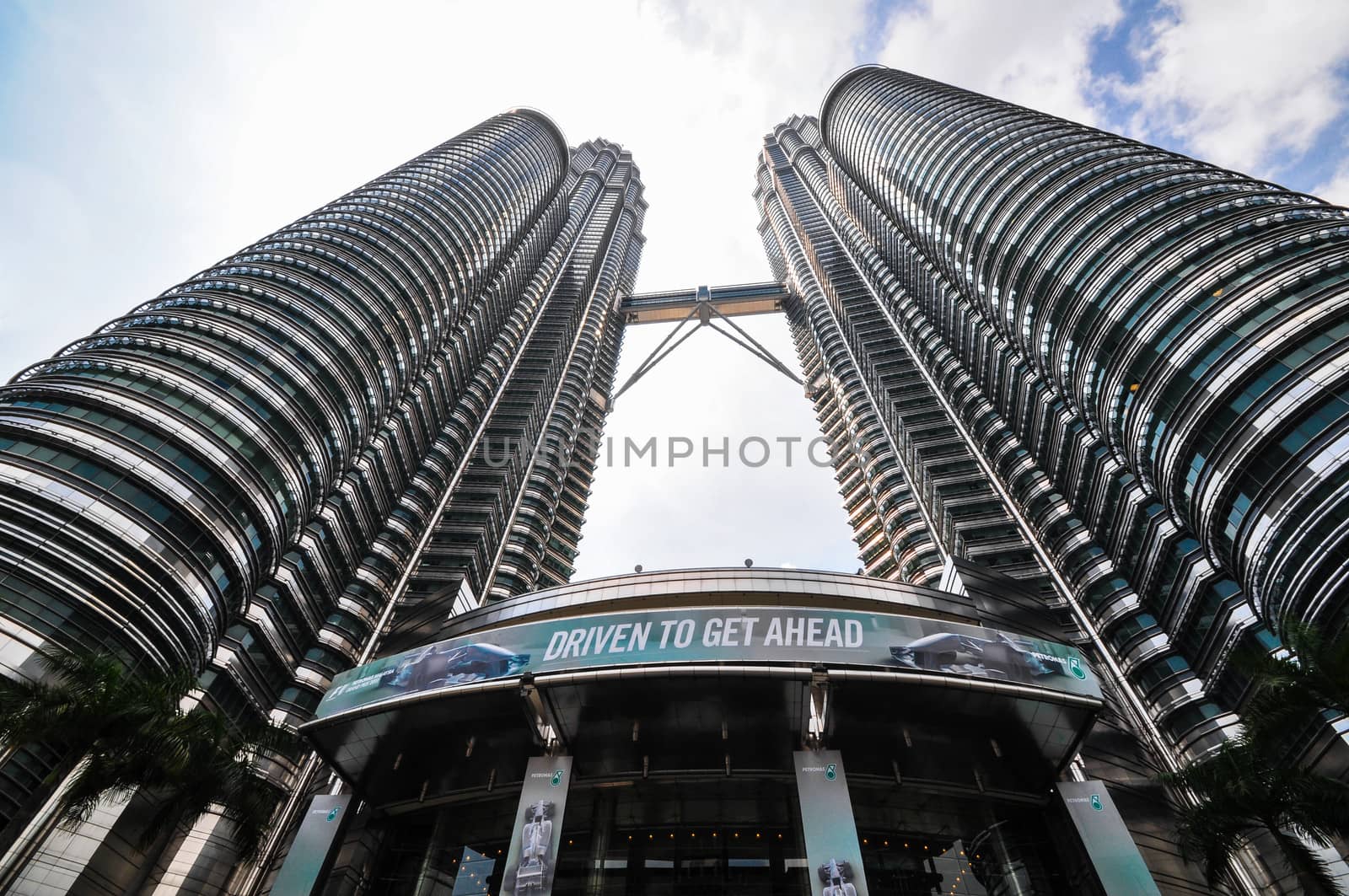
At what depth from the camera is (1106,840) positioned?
1035 inches

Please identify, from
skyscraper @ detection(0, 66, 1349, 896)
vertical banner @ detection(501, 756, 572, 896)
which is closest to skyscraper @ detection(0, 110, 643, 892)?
skyscraper @ detection(0, 66, 1349, 896)

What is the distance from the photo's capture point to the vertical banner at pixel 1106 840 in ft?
81.0

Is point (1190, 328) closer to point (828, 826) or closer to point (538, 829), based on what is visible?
point (828, 826)

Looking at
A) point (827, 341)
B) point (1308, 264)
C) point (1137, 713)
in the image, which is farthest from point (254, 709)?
point (827, 341)

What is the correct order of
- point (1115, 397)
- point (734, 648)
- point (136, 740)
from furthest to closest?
1. point (1115, 397)
2. point (734, 648)
3. point (136, 740)

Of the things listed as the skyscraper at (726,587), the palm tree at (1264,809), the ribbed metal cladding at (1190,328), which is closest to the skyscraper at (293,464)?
the skyscraper at (726,587)

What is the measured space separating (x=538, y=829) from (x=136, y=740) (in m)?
12.7

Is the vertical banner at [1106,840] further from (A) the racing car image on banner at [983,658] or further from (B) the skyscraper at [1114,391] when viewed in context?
(B) the skyscraper at [1114,391]

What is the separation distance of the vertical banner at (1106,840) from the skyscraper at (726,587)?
4.6 inches

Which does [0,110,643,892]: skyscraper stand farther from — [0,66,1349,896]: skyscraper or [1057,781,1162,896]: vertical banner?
[1057,781,1162,896]: vertical banner

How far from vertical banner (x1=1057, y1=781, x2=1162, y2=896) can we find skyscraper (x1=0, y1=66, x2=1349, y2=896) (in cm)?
12

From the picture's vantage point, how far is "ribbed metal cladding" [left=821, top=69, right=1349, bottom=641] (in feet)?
106

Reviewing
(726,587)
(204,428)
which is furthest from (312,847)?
(204,428)

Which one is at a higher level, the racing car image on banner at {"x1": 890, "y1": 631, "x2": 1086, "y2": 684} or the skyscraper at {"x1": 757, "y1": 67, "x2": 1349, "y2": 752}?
the skyscraper at {"x1": 757, "y1": 67, "x2": 1349, "y2": 752}
